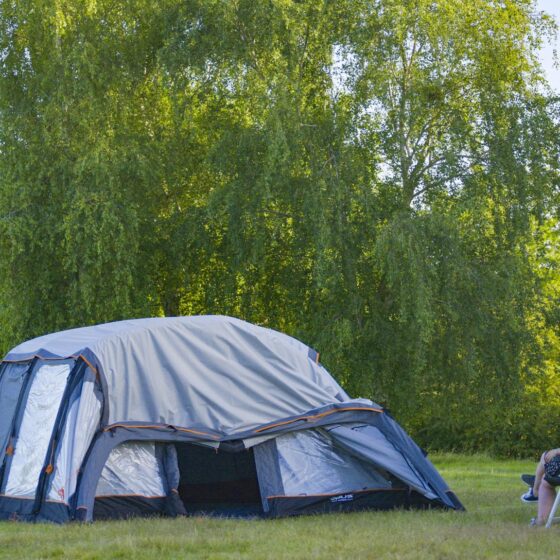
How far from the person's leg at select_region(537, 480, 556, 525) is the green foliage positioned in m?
5.96

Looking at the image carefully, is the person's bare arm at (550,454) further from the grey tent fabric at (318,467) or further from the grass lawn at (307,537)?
the grey tent fabric at (318,467)

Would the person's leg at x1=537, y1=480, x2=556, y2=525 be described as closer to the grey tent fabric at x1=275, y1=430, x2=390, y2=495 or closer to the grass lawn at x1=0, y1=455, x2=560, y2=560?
the grass lawn at x1=0, y1=455, x2=560, y2=560

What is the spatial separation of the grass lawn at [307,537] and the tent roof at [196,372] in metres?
1.01

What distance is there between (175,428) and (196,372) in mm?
646

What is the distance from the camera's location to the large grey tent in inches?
326

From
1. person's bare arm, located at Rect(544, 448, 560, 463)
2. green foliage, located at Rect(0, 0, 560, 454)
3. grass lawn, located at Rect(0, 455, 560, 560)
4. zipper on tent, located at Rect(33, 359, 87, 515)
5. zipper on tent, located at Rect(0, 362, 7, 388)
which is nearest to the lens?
grass lawn, located at Rect(0, 455, 560, 560)

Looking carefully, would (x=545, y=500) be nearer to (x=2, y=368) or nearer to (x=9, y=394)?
(x=9, y=394)

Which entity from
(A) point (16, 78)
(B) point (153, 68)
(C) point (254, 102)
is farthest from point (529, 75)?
(A) point (16, 78)

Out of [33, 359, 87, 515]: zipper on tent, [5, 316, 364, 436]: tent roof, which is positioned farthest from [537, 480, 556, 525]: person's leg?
[33, 359, 87, 515]: zipper on tent

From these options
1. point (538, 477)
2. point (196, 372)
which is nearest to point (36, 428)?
point (196, 372)

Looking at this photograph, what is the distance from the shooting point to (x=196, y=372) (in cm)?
889

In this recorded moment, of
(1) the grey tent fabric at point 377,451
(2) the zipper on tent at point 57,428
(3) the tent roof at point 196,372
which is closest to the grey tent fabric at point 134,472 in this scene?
(3) the tent roof at point 196,372

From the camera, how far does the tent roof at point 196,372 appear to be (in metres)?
8.55

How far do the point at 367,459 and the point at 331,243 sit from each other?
17.8ft
